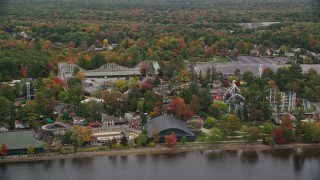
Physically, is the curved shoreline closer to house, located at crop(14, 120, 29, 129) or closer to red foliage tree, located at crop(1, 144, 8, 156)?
red foliage tree, located at crop(1, 144, 8, 156)

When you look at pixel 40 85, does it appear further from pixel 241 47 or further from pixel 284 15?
pixel 284 15

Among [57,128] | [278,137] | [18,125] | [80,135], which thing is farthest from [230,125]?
[18,125]

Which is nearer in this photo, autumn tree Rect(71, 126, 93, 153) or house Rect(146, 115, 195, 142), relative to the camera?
autumn tree Rect(71, 126, 93, 153)

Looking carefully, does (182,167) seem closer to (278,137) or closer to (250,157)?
(250,157)

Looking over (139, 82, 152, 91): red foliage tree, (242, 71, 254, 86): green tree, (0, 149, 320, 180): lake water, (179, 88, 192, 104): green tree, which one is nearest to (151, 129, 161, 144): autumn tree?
(0, 149, 320, 180): lake water

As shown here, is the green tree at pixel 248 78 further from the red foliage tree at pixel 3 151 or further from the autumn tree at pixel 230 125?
the red foliage tree at pixel 3 151
